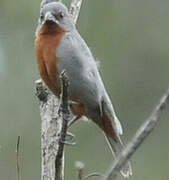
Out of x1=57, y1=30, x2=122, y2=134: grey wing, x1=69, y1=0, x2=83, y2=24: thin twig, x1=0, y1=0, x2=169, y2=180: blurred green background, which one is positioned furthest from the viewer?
x1=0, y1=0, x2=169, y2=180: blurred green background

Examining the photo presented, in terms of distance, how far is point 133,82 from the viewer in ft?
42.1

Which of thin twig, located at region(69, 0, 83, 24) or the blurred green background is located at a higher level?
thin twig, located at region(69, 0, 83, 24)

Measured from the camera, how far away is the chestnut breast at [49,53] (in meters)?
5.59

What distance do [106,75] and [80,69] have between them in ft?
22.4

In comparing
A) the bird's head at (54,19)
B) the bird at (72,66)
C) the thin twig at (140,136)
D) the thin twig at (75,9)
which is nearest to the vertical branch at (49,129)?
the bird at (72,66)

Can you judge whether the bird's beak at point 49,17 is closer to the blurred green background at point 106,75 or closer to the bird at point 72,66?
the bird at point 72,66

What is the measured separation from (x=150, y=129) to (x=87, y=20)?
33.1 ft

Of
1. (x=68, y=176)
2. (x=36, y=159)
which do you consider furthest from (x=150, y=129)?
(x=36, y=159)

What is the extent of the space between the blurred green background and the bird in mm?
4959

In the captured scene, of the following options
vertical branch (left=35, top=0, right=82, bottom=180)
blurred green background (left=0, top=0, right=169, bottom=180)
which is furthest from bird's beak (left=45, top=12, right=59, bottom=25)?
blurred green background (left=0, top=0, right=169, bottom=180)

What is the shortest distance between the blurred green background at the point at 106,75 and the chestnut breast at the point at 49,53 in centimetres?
511

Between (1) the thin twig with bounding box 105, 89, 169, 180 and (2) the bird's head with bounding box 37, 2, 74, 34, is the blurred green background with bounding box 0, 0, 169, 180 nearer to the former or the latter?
(2) the bird's head with bounding box 37, 2, 74, 34

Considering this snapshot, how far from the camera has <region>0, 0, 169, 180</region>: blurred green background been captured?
11555 millimetres

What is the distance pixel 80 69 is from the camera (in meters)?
5.59
